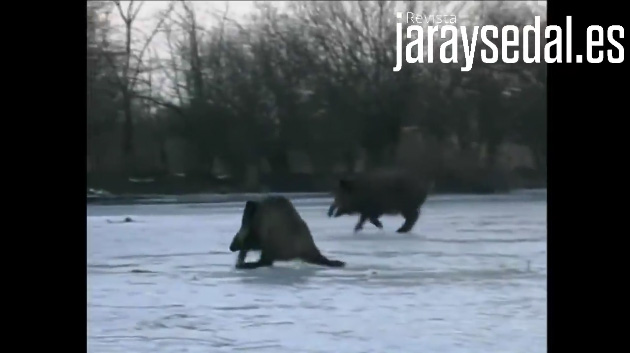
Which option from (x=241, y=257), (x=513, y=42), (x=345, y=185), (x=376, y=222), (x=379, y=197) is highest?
(x=513, y=42)

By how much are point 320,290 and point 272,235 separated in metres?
1.27

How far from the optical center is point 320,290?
5.85 metres

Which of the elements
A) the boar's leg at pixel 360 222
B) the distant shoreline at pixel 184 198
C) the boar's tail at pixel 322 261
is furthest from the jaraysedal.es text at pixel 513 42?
the boar's leg at pixel 360 222

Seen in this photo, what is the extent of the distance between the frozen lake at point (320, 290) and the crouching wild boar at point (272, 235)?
11cm

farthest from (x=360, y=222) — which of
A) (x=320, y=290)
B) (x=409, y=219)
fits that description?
(x=320, y=290)

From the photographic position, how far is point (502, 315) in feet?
15.9

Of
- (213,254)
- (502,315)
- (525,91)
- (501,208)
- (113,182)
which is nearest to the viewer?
(502,315)

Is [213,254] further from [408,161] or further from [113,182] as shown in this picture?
[408,161]

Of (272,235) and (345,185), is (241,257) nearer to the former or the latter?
(272,235)

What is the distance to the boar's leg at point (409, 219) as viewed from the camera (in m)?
9.99

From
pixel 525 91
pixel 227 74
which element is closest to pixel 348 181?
pixel 525 91
